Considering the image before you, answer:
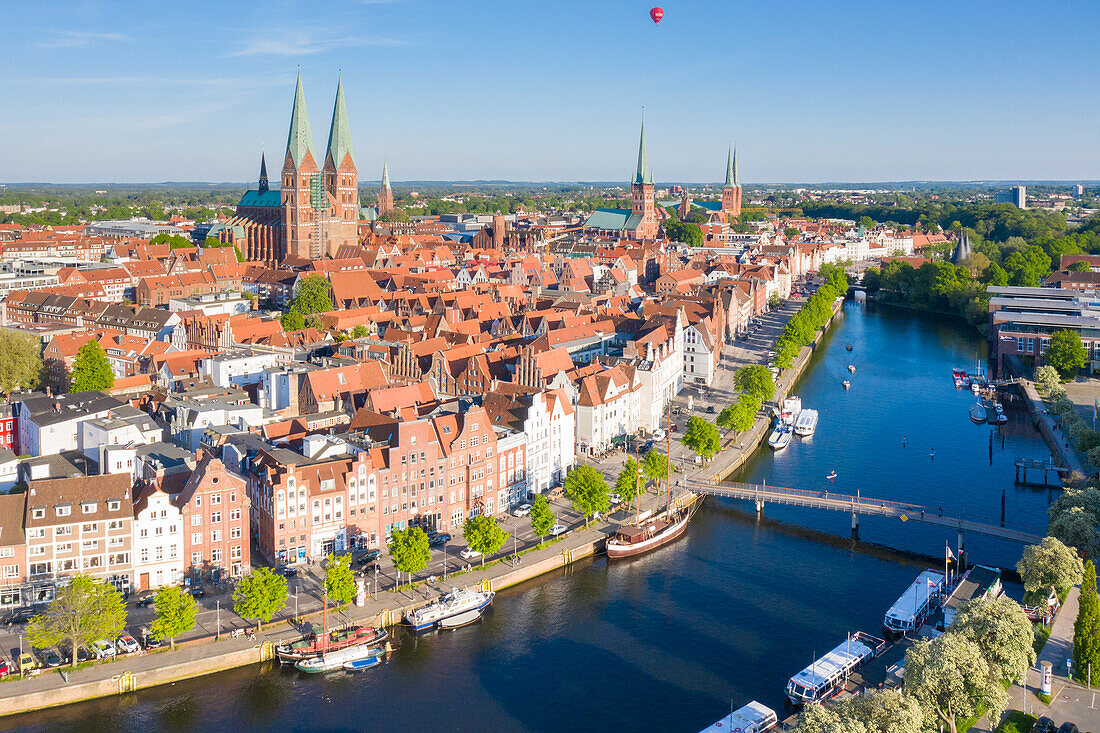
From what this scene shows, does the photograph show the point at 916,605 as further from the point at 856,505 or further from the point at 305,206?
the point at 305,206

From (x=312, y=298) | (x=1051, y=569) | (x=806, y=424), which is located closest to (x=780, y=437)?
(x=806, y=424)

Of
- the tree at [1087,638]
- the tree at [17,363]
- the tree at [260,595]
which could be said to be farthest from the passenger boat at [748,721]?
the tree at [17,363]

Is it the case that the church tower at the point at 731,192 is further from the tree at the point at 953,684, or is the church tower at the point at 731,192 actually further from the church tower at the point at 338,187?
the tree at the point at 953,684

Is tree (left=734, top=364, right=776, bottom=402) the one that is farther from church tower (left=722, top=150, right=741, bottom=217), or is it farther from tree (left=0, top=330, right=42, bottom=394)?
church tower (left=722, top=150, right=741, bottom=217)

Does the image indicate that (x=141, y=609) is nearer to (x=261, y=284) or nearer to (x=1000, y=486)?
(x=1000, y=486)

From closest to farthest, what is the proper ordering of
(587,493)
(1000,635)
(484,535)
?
(1000,635) < (484,535) < (587,493)
